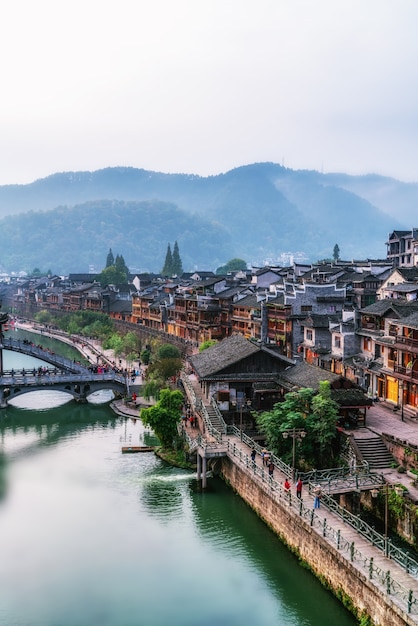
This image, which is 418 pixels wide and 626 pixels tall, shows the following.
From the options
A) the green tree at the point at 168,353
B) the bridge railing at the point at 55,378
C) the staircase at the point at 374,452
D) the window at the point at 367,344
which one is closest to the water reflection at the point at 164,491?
the staircase at the point at 374,452

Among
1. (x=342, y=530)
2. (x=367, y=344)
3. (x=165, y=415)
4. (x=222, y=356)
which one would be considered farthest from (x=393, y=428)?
(x=165, y=415)

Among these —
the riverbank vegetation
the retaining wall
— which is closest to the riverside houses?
the riverbank vegetation

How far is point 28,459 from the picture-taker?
53.6m

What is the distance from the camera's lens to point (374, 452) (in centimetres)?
3831

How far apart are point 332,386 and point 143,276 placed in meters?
131

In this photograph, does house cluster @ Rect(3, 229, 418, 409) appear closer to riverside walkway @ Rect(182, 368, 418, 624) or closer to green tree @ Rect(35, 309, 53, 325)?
riverside walkway @ Rect(182, 368, 418, 624)

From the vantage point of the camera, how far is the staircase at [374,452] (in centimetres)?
3747

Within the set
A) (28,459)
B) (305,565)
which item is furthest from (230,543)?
(28,459)

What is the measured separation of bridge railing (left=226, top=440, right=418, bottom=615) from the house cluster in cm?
1109

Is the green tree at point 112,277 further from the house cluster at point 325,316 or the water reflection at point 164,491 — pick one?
the water reflection at point 164,491

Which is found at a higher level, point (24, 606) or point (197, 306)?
point (197, 306)

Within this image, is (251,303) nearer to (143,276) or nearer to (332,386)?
(332,386)

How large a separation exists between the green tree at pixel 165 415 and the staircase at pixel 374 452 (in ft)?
50.5

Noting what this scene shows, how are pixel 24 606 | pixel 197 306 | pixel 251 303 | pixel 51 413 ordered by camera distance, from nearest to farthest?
pixel 24 606 < pixel 51 413 < pixel 251 303 < pixel 197 306
